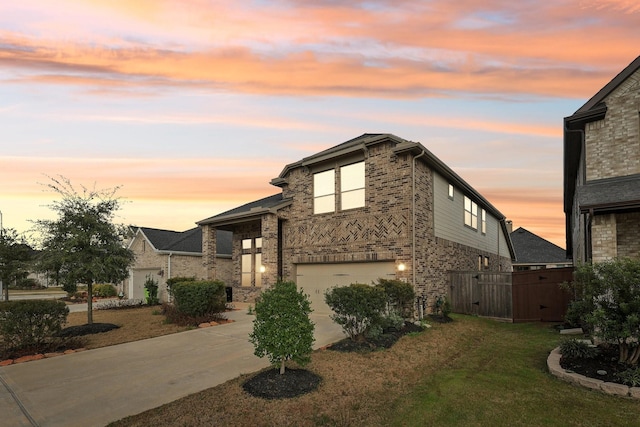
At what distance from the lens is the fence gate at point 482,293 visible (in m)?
14.7

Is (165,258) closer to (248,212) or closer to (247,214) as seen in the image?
(247,214)

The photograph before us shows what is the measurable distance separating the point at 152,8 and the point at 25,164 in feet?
34.8

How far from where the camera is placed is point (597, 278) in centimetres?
706

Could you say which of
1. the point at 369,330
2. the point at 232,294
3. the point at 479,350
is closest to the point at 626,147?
the point at 479,350

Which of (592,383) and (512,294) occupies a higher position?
(512,294)

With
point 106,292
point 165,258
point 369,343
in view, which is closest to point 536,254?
point 369,343

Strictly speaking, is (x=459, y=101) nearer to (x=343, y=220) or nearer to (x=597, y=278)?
(x=343, y=220)

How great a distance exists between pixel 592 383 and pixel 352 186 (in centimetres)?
1038

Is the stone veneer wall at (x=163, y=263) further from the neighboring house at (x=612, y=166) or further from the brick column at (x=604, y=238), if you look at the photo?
the neighboring house at (x=612, y=166)

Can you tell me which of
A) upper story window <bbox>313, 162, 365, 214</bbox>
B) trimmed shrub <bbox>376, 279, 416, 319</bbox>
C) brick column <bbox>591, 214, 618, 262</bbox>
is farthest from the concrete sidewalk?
brick column <bbox>591, 214, 618, 262</bbox>

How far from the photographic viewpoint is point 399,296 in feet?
39.4

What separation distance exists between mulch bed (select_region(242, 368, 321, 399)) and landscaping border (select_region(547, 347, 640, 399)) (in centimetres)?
460

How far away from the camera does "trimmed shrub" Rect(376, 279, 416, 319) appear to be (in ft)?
38.5

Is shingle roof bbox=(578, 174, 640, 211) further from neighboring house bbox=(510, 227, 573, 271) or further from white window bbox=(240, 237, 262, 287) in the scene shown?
neighboring house bbox=(510, 227, 573, 271)
